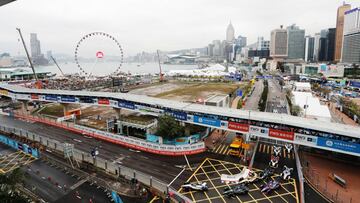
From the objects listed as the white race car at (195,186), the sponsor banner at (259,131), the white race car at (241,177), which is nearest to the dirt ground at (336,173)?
the sponsor banner at (259,131)

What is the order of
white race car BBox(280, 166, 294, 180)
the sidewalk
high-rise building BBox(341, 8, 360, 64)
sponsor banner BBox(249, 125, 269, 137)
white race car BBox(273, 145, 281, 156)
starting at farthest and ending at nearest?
high-rise building BBox(341, 8, 360, 64) < the sidewalk < white race car BBox(273, 145, 281, 156) < sponsor banner BBox(249, 125, 269, 137) < white race car BBox(280, 166, 294, 180)

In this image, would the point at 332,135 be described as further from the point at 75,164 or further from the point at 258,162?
the point at 75,164

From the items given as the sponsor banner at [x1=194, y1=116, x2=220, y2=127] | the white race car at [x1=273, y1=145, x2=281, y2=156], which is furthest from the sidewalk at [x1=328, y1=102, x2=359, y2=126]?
the sponsor banner at [x1=194, y1=116, x2=220, y2=127]

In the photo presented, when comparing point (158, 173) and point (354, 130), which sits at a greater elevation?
point (354, 130)

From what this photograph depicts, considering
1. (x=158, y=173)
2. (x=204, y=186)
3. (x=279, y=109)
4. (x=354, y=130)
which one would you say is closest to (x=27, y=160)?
(x=158, y=173)

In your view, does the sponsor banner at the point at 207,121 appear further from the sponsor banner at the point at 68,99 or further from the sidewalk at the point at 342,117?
the sidewalk at the point at 342,117

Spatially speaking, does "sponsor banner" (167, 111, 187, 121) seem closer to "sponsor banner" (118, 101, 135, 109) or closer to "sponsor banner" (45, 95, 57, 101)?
"sponsor banner" (118, 101, 135, 109)
